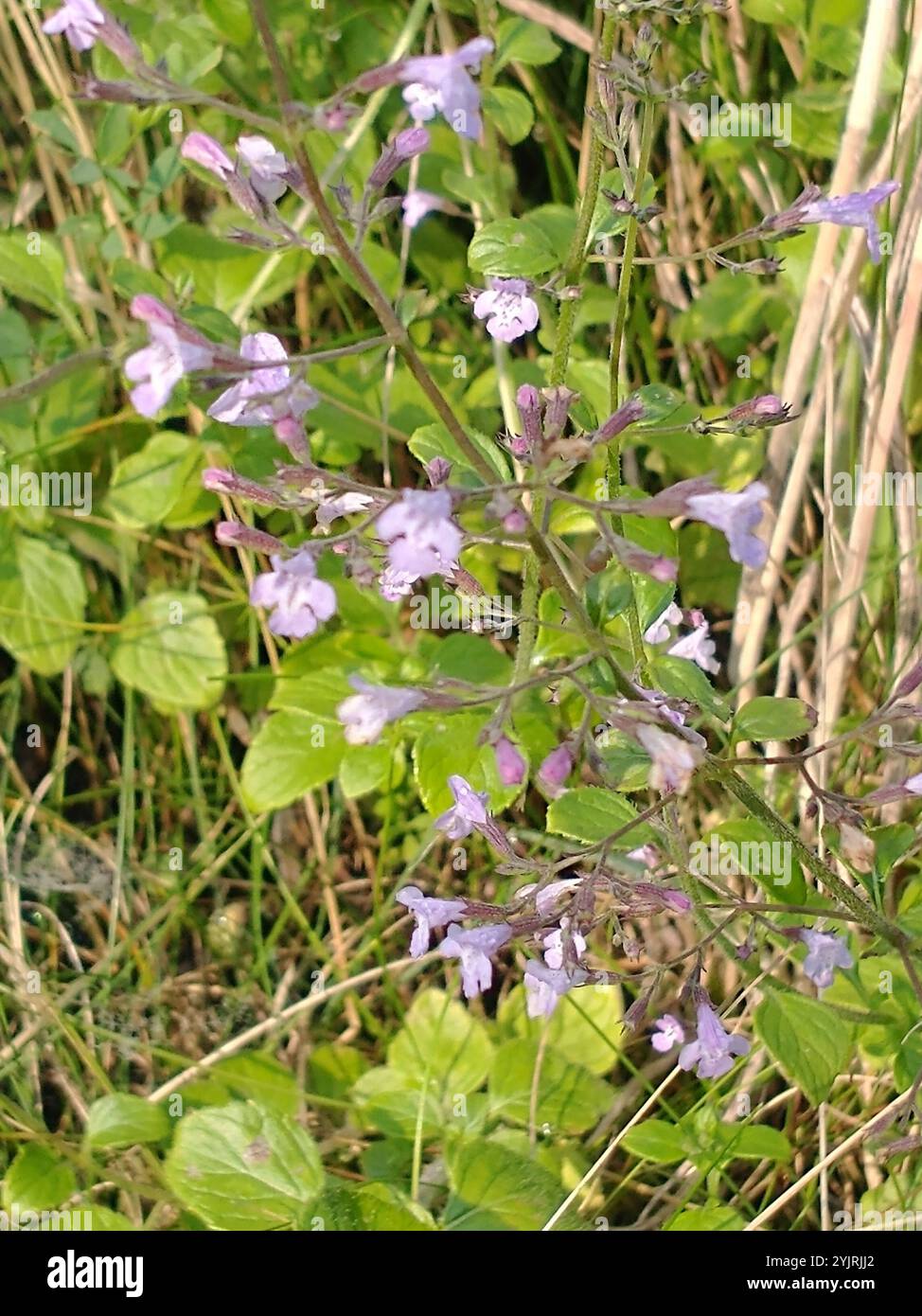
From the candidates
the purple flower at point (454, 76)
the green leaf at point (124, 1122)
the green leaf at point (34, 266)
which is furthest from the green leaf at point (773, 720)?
the green leaf at point (34, 266)

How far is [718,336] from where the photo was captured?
2494 millimetres

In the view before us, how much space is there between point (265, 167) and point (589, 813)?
3.04 ft

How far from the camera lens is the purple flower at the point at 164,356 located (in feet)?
3.96

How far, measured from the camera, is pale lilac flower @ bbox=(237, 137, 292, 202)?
1248 millimetres

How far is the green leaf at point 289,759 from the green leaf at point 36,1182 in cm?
72

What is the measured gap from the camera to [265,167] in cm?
126

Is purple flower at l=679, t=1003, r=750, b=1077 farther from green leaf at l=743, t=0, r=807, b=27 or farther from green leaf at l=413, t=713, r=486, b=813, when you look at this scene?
green leaf at l=743, t=0, r=807, b=27

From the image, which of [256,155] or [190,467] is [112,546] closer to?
[190,467]

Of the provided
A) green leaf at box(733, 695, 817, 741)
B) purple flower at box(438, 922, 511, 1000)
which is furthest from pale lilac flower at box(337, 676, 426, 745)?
green leaf at box(733, 695, 817, 741)

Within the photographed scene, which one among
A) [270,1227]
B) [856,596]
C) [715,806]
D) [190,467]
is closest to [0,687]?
[190,467]

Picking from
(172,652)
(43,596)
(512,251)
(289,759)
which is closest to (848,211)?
(512,251)

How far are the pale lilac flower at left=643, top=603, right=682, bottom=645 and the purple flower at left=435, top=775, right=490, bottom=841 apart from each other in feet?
1.10

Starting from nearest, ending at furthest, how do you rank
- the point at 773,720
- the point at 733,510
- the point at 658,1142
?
the point at 733,510
the point at 773,720
the point at 658,1142

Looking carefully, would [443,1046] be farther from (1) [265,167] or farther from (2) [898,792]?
(1) [265,167]
